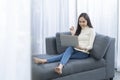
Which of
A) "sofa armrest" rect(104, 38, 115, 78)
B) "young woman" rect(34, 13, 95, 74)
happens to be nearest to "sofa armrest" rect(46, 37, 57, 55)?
"young woman" rect(34, 13, 95, 74)

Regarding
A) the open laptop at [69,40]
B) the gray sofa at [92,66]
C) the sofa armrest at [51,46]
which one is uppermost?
the open laptop at [69,40]

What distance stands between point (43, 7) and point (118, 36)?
143 cm

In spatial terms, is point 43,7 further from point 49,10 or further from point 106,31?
point 106,31

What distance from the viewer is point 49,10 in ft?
12.0

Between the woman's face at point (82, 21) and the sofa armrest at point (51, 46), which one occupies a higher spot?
the woman's face at point (82, 21)

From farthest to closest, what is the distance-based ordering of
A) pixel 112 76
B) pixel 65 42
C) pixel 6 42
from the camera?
pixel 112 76 < pixel 65 42 < pixel 6 42

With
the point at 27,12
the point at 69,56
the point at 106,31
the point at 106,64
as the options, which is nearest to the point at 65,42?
the point at 69,56

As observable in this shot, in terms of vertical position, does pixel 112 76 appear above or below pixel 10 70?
below

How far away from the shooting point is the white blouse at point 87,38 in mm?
2912

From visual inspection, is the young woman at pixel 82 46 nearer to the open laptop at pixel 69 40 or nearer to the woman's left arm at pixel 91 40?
the woman's left arm at pixel 91 40

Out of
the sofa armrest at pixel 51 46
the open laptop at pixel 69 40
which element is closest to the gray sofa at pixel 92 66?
the sofa armrest at pixel 51 46

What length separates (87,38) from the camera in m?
A: 2.97

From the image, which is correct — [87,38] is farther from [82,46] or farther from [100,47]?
[100,47]

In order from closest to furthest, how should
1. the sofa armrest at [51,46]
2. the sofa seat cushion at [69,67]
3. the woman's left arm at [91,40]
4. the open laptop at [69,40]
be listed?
1. the sofa seat cushion at [69,67]
2. the open laptop at [69,40]
3. the woman's left arm at [91,40]
4. the sofa armrest at [51,46]
